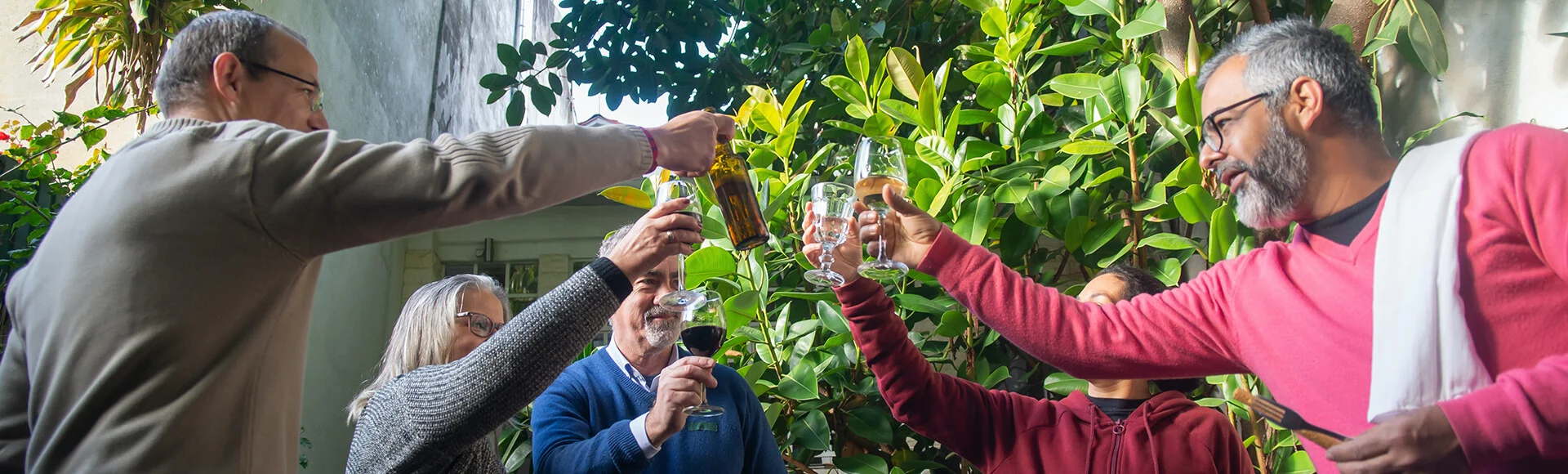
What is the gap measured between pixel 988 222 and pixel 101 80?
2.85 meters

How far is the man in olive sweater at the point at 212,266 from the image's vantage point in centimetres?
101

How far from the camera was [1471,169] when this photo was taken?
1123mm

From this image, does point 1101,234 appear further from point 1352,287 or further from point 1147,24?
point 1352,287

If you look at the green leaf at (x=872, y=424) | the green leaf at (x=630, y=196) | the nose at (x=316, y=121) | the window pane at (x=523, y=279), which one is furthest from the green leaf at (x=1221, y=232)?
the window pane at (x=523, y=279)

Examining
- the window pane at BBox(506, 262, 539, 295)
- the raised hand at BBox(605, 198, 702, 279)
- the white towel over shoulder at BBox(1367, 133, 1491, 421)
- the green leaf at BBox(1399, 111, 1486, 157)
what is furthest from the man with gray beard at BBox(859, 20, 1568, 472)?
the window pane at BBox(506, 262, 539, 295)

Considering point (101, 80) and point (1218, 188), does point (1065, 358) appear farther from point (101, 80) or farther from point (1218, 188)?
point (101, 80)

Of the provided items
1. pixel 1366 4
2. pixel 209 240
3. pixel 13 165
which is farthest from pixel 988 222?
pixel 13 165

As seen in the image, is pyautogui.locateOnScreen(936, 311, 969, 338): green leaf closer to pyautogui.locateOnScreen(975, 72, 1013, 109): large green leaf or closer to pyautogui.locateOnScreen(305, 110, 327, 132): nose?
pyautogui.locateOnScreen(975, 72, 1013, 109): large green leaf

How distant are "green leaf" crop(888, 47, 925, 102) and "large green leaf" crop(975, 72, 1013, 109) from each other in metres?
0.17

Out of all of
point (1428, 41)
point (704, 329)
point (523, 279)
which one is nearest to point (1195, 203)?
point (1428, 41)

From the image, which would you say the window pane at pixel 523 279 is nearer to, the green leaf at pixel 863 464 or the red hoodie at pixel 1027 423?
the green leaf at pixel 863 464

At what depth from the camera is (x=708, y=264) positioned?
2230 mm

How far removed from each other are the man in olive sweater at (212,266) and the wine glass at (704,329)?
50 centimetres

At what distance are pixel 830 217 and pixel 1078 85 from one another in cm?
111
